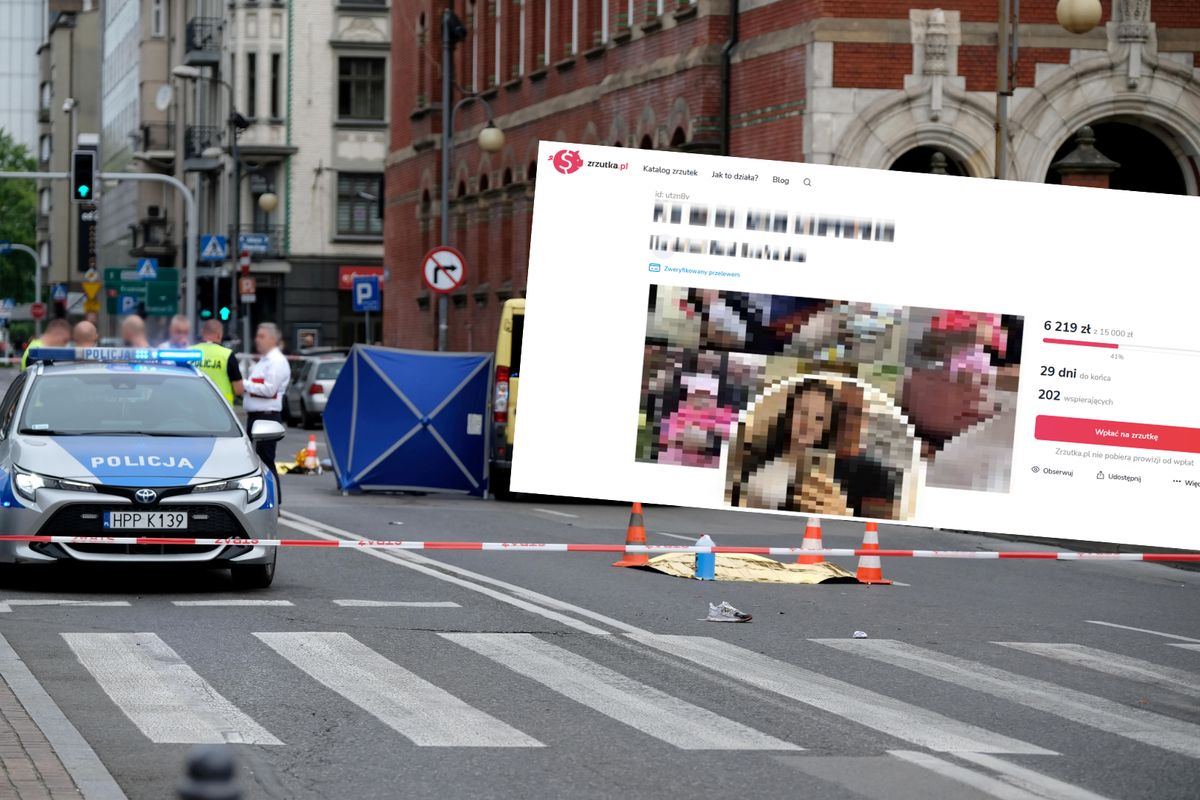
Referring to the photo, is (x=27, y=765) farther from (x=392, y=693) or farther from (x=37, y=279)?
(x=37, y=279)

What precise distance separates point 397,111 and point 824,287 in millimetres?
50438

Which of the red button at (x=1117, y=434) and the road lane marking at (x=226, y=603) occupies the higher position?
the red button at (x=1117, y=434)

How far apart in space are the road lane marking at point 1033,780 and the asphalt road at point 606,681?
22mm

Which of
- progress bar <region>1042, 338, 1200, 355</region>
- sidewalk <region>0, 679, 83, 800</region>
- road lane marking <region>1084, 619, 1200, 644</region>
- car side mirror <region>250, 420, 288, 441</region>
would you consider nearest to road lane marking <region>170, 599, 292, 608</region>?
car side mirror <region>250, 420, 288, 441</region>

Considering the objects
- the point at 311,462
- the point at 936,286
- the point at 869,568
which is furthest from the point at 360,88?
the point at 936,286

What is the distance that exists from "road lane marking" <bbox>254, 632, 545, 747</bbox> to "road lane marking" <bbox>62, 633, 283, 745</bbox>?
59cm

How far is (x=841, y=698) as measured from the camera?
10.6 m

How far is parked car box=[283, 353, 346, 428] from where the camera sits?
147ft

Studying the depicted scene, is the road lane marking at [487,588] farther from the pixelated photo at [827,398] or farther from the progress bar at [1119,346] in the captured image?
the progress bar at [1119,346]

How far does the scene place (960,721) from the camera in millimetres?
10047

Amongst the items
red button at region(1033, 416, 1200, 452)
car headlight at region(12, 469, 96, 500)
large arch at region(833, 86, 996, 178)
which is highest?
large arch at region(833, 86, 996, 178)

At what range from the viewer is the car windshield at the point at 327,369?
44.9m

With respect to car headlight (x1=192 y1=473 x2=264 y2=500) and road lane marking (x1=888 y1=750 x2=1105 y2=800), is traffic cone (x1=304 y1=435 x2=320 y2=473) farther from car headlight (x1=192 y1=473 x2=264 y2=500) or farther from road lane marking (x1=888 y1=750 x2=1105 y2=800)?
road lane marking (x1=888 y1=750 x2=1105 y2=800)

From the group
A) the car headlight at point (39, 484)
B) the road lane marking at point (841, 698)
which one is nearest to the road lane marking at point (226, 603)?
the car headlight at point (39, 484)
